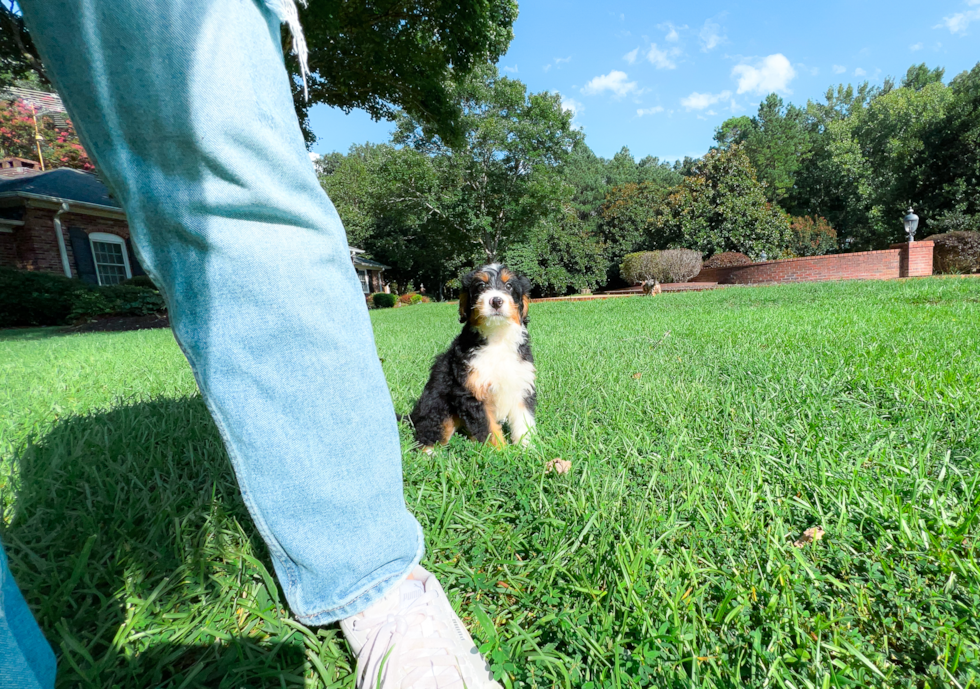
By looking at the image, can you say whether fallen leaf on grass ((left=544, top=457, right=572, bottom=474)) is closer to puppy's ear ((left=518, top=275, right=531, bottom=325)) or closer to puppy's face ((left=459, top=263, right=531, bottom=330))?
puppy's face ((left=459, top=263, right=531, bottom=330))

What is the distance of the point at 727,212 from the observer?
25.5m

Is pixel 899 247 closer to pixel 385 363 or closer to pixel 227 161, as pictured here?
pixel 385 363

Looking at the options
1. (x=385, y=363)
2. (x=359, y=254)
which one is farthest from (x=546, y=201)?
(x=385, y=363)

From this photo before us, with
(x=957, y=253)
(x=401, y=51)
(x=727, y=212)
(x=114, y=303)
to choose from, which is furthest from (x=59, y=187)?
(x=957, y=253)

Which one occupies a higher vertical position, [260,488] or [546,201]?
[546,201]

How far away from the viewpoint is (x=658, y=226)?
28797 millimetres

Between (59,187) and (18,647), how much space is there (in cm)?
2394

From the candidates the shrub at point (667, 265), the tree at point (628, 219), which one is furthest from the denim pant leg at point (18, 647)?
the tree at point (628, 219)

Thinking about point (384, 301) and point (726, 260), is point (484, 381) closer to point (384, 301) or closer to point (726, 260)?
point (726, 260)

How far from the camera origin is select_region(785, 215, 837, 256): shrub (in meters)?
27.1

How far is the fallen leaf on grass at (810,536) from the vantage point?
57.7 inches

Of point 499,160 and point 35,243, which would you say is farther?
point 499,160

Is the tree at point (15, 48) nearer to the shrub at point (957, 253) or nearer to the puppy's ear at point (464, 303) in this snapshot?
the puppy's ear at point (464, 303)

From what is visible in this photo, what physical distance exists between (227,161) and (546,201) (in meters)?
27.3
